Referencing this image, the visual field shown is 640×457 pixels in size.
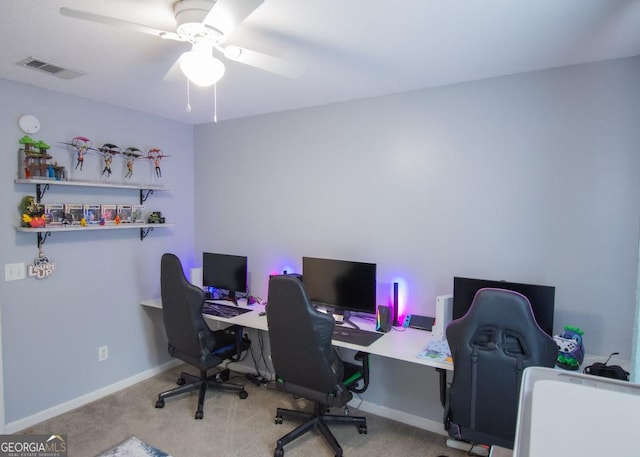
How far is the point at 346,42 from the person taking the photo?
74.4 inches

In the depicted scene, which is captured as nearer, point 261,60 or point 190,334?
point 261,60

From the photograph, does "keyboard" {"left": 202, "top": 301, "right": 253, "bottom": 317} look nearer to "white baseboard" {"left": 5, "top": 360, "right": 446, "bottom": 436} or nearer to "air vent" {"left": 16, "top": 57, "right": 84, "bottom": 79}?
"white baseboard" {"left": 5, "top": 360, "right": 446, "bottom": 436}

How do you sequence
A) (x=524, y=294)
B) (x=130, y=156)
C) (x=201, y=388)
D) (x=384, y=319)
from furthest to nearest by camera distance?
(x=130, y=156) < (x=201, y=388) < (x=384, y=319) < (x=524, y=294)

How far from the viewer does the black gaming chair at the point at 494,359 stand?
1736mm

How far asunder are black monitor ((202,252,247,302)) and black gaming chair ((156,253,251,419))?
0.47 m

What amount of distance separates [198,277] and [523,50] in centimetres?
310

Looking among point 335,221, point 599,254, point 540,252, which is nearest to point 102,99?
point 335,221

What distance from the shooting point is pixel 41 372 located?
2.71 m

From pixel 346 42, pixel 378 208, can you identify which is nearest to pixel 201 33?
pixel 346 42

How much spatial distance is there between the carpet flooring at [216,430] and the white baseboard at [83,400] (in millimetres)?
46

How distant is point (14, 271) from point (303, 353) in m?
2.08

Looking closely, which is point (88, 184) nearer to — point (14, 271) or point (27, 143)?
point (27, 143)

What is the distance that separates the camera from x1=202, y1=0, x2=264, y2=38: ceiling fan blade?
124 cm

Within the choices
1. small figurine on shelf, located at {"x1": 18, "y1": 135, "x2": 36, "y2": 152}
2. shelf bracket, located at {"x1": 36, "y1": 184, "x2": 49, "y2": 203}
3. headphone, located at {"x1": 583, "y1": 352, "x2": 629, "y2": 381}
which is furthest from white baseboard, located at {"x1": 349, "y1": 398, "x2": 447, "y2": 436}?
small figurine on shelf, located at {"x1": 18, "y1": 135, "x2": 36, "y2": 152}
